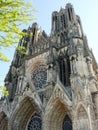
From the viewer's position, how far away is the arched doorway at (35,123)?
50.4 feet

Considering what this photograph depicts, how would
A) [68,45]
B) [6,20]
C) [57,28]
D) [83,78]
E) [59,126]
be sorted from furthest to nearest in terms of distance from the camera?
[57,28], [68,45], [83,78], [59,126], [6,20]

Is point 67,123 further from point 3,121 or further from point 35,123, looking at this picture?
point 3,121

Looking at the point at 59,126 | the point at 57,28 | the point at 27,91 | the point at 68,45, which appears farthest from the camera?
the point at 57,28

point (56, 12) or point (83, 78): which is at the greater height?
point (56, 12)

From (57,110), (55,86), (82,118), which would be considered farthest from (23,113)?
(82,118)

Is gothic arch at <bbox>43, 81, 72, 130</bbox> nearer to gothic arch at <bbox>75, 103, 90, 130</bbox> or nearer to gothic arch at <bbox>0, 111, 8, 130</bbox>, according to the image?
gothic arch at <bbox>75, 103, 90, 130</bbox>

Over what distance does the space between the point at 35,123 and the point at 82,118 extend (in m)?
5.02

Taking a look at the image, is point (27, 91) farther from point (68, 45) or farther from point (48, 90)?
point (68, 45)

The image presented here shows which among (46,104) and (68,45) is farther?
(68,45)

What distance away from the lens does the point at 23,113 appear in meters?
15.8

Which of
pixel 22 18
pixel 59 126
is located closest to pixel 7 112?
pixel 59 126

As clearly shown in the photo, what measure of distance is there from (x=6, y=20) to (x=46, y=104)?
33.1 feet

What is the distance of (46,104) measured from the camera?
1430 centimetres

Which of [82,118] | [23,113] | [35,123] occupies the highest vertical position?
[23,113]
